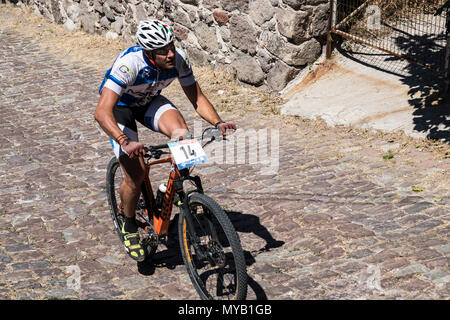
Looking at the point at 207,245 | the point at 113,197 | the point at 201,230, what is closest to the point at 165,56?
the point at 201,230

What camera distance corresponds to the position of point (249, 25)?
369 inches

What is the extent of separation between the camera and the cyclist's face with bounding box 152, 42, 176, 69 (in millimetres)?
4805

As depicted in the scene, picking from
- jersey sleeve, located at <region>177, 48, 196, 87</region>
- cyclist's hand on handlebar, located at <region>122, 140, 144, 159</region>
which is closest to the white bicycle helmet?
jersey sleeve, located at <region>177, 48, 196, 87</region>

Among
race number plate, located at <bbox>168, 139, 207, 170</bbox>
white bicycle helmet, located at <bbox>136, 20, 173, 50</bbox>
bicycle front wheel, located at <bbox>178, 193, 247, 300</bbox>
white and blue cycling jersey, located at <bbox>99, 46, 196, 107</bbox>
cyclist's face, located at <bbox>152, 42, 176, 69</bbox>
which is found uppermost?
white bicycle helmet, located at <bbox>136, 20, 173, 50</bbox>

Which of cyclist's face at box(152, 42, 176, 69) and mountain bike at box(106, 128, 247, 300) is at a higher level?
cyclist's face at box(152, 42, 176, 69)

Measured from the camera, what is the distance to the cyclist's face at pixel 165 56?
15.8 feet

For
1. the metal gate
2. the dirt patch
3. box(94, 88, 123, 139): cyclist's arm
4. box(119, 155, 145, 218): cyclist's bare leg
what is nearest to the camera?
box(94, 88, 123, 139): cyclist's arm

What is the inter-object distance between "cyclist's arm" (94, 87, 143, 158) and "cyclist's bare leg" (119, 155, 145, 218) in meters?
0.39

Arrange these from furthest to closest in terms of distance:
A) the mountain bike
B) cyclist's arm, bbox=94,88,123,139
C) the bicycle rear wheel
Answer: the bicycle rear wheel < cyclist's arm, bbox=94,88,123,139 < the mountain bike

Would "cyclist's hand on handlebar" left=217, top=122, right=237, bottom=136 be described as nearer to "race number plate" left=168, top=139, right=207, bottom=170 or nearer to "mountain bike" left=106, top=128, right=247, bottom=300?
"mountain bike" left=106, top=128, right=247, bottom=300

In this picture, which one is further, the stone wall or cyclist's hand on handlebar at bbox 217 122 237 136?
the stone wall

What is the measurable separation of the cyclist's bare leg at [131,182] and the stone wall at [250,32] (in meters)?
4.50

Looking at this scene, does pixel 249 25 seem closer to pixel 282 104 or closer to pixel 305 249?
pixel 282 104

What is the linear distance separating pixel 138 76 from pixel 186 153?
0.84 metres
